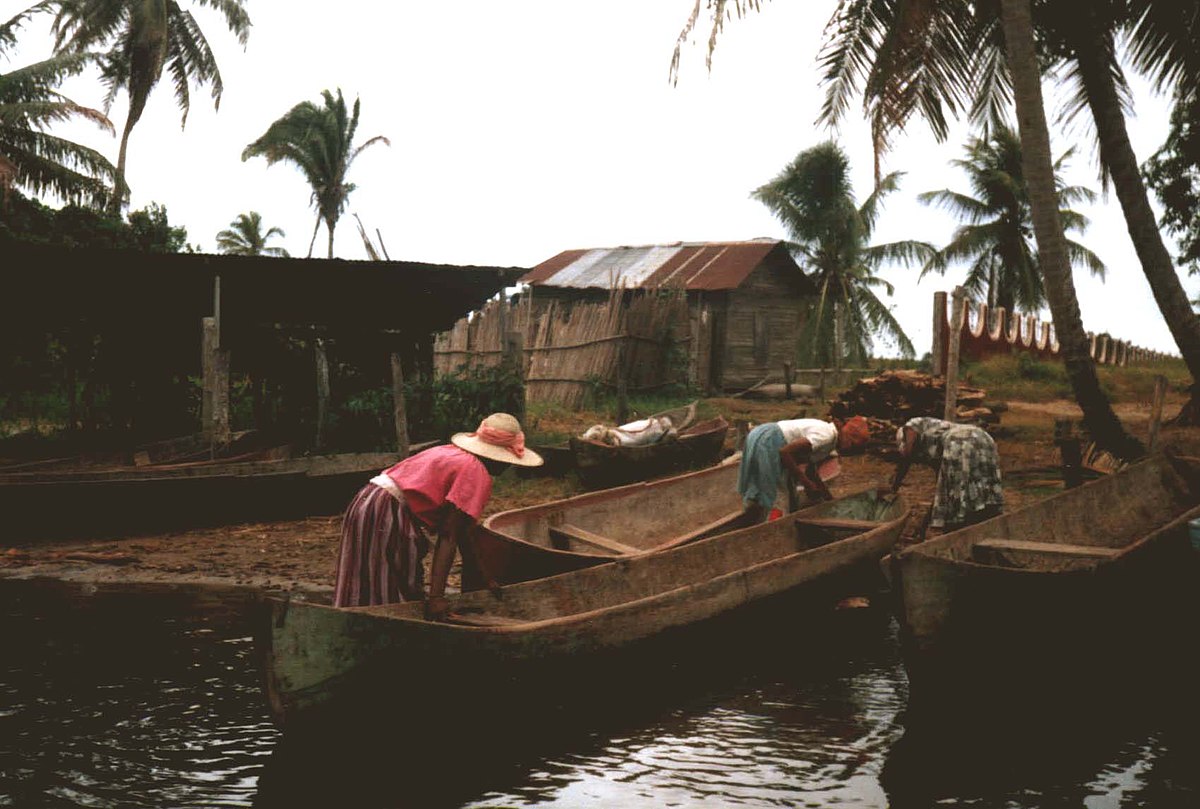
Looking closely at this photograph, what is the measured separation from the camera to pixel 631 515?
352 inches

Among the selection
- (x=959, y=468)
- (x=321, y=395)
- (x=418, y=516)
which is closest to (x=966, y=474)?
(x=959, y=468)

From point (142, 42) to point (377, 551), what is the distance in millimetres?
24710

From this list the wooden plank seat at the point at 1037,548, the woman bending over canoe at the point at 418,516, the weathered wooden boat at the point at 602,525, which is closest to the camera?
the woman bending over canoe at the point at 418,516

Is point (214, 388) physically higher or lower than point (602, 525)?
higher

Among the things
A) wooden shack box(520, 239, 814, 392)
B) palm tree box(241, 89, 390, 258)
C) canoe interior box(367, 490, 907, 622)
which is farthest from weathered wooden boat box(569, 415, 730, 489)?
palm tree box(241, 89, 390, 258)

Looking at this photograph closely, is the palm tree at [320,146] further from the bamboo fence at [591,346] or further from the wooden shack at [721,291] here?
the bamboo fence at [591,346]

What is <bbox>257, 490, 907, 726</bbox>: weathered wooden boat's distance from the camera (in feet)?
15.4

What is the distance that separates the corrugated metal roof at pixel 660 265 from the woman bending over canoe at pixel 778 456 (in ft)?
46.4

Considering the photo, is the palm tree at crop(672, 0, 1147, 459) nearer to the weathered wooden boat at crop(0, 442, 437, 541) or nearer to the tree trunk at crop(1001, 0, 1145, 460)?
the tree trunk at crop(1001, 0, 1145, 460)

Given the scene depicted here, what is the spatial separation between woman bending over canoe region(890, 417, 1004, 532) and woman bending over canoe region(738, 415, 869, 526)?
1.40 ft

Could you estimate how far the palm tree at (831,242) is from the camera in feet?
92.8

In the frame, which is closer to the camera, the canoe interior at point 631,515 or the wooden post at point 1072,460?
the canoe interior at point 631,515

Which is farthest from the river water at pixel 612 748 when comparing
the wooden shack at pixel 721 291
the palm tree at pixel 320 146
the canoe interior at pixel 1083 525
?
the palm tree at pixel 320 146

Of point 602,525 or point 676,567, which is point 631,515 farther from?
point 676,567
